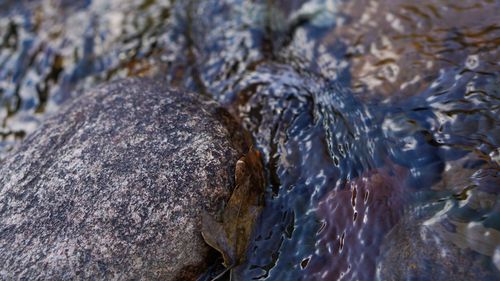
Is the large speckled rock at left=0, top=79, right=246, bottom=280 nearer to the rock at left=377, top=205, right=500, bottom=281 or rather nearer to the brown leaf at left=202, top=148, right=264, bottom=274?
the brown leaf at left=202, top=148, right=264, bottom=274

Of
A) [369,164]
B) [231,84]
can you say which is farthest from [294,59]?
[369,164]

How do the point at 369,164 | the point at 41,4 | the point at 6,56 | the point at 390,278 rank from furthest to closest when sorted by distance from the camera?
the point at 41,4 < the point at 6,56 < the point at 369,164 < the point at 390,278

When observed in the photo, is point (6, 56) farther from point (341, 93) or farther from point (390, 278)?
point (390, 278)

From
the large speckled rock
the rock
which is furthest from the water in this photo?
the large speckled rock

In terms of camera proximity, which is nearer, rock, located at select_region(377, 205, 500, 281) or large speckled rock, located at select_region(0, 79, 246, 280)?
rock, located at select_region(377, 205, 500, 281)

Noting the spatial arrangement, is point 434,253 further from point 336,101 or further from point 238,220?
point 336,101

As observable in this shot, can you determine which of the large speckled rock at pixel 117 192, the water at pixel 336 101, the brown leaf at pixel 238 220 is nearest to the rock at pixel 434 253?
the water at pixel 336 101

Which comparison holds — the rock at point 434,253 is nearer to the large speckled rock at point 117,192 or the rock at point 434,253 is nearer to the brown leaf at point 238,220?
the brown leaf at point 238,220
